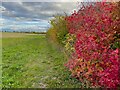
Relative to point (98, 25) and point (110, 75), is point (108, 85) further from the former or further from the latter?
point (98, 25)

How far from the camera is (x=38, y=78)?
7.38 metres

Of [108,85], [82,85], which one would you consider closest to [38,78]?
[82,85]

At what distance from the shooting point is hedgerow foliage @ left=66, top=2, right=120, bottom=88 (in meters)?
4.37

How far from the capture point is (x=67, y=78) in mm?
7059

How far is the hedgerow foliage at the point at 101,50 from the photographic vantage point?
437cm

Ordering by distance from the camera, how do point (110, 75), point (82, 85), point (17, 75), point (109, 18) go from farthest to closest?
point (17, 75), point (82, 85), point (109, 18), point (110, 75)

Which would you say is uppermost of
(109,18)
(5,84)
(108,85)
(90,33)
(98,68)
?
(109,18)

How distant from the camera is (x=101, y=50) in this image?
4.72 metres

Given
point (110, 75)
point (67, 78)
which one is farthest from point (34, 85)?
point (110, 75)

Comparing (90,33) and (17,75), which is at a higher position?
(90,33)

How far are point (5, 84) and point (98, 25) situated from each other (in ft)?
10.6

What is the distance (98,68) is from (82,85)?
5.20 ft

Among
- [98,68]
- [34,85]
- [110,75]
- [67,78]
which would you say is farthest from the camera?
[67,78]

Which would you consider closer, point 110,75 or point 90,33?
point 110,75
